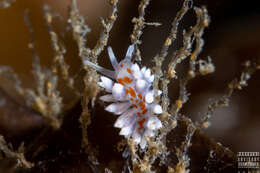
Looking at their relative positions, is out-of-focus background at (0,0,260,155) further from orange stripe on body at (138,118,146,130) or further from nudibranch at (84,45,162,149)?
orange stripe on body at (138,118,146,130)

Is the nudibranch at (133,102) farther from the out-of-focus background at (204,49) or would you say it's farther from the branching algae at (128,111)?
the out-of-focus background at (204,49)

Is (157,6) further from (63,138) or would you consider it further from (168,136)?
(63,138)

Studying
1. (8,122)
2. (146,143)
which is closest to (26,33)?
(8,122)

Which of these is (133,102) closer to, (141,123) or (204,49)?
(141,123)

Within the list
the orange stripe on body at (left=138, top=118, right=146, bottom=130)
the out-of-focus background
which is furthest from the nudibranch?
the out-of-focus background

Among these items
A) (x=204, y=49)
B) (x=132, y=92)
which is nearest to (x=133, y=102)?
(x=132, y=92)

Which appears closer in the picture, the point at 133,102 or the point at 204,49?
the point at 133,102

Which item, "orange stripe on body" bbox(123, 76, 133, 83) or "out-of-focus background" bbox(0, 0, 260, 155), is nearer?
"orange stripe on body" bbox(123, 76, 133, 83)
